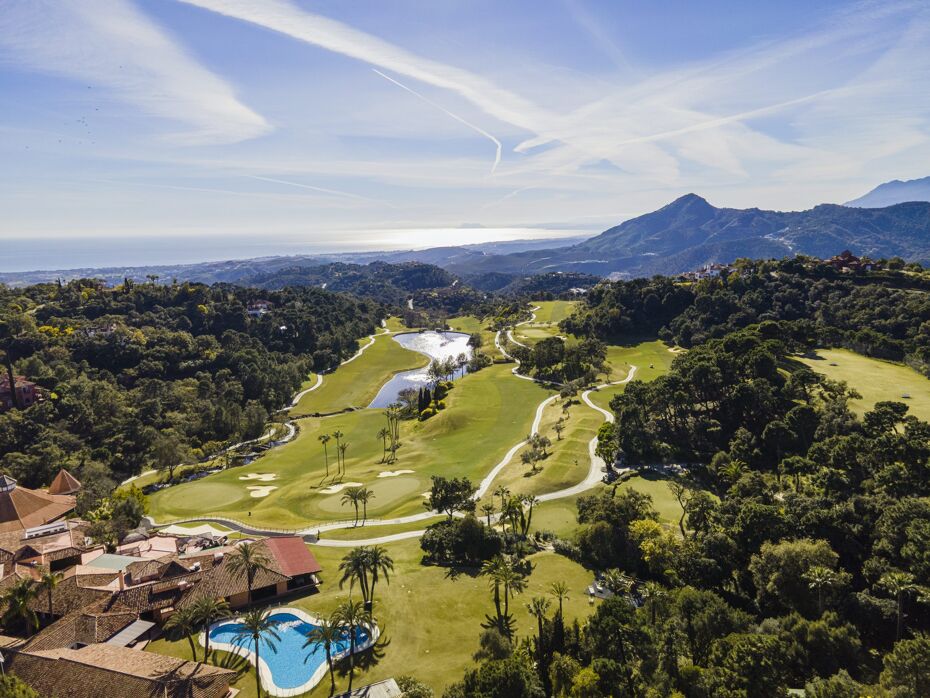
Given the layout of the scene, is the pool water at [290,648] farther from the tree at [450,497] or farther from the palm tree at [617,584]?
the tree at [450,497]

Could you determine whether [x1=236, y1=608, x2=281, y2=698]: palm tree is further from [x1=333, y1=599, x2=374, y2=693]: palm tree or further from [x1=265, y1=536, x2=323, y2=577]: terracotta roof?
[x1=265, y1=536, x2=323, y2=577]: terracotta roof

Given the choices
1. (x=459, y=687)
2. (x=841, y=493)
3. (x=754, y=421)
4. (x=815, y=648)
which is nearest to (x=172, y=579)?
(x=459, y=687)

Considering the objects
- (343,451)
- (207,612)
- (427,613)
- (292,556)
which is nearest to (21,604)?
(207,612)

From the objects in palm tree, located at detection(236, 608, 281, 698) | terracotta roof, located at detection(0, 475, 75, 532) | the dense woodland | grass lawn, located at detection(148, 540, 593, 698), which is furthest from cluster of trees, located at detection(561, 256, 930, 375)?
terracotta roof, located at detection(0, 475, 75, 532)

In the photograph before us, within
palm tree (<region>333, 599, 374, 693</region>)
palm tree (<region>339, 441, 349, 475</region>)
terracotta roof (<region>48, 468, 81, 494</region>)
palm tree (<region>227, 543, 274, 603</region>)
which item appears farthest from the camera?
palm tree (<region>339, 441, 349, 475</region>)

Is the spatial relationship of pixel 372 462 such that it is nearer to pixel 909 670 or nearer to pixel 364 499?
pixel 364 499

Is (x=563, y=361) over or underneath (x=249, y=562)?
underneath

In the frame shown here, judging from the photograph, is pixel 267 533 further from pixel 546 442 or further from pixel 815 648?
pixel 815 648

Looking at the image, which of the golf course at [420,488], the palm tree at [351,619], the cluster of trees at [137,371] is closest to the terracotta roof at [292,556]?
the golf course at [420,488]
